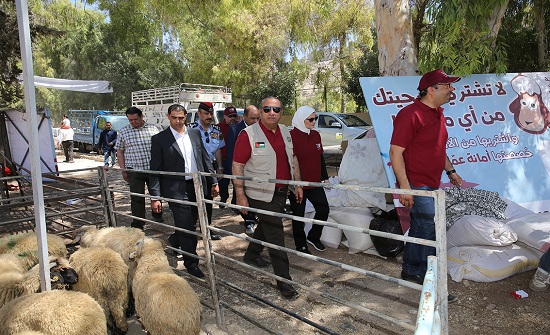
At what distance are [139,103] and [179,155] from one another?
15547 mm

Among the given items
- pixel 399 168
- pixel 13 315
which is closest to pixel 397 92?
pixel 399 168

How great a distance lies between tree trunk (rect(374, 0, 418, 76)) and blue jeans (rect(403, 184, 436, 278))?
2923 millimetres

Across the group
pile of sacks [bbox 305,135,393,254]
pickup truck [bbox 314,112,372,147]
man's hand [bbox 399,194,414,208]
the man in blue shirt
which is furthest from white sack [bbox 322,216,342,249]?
the man in blue shirt

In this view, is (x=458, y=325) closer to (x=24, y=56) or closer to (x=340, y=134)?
(x=24, y=56)

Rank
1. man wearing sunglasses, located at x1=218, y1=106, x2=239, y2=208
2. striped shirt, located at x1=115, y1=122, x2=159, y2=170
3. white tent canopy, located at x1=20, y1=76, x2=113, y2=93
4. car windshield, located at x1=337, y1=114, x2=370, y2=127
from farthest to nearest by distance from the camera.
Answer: car windshield, located at x1=337, y1=114, x2=370, y2=127
white tent canopy, located at x1=20, y1=76, x2=113, y2=93
man wearing sunglasses, located at x1=218, y1=106, x2=239, y2=208
striped shirt, located at x1=115, y1=122, x2=159, y2=170

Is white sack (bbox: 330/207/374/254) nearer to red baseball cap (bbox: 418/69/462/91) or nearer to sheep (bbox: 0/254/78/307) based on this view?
red baseball cap (bbox: 418/69/462/91)

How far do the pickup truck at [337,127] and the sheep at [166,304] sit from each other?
10.2 m

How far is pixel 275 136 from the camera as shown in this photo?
4059mm

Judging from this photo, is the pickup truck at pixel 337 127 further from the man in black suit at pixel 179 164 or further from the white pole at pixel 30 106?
the white pole at pixel 30 106

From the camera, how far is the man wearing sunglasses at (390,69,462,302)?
3592 millimetres

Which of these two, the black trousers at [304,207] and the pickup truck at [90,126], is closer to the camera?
the black trousers at [304,207]

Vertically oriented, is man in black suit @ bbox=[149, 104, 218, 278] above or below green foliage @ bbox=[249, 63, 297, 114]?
below

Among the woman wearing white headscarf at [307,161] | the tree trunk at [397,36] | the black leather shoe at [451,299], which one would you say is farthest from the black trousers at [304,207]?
the tree trunk at [397,36]

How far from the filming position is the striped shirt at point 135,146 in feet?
19.2
